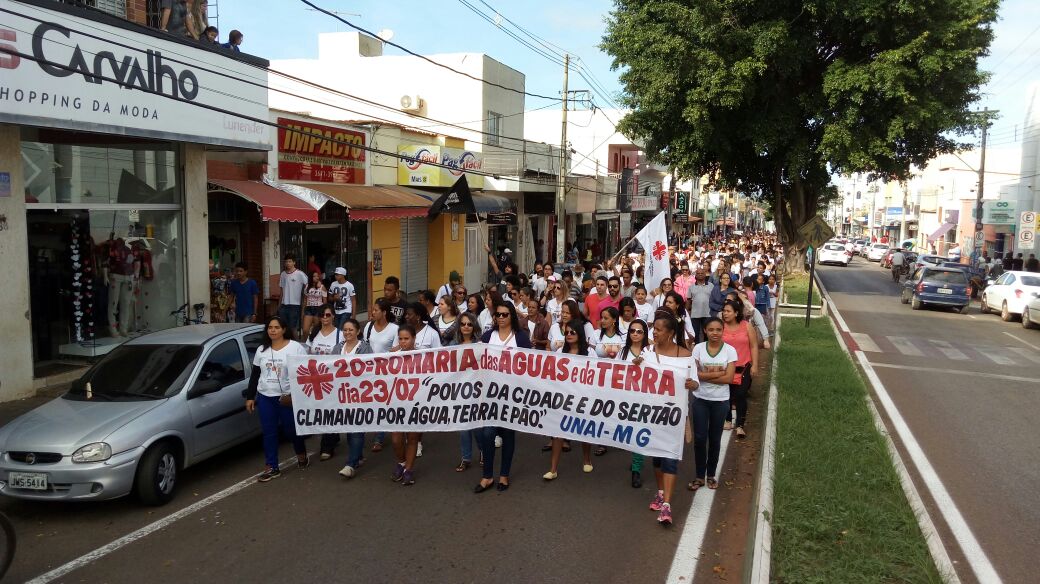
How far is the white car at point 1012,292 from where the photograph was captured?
21375mm

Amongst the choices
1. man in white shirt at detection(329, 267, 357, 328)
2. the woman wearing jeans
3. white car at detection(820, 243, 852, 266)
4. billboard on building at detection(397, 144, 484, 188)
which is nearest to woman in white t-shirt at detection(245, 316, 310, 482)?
the woman wearing jeans

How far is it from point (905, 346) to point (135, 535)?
614 inches

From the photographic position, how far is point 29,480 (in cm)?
610

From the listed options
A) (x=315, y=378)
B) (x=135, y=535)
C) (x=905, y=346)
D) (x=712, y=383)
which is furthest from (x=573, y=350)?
(x=905, y=346)

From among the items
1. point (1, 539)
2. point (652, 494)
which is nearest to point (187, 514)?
point (1, 539)

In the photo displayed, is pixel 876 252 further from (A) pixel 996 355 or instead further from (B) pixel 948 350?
(A) pixel 996 355

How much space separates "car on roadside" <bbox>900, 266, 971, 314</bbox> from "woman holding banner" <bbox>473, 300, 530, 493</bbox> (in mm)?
21639

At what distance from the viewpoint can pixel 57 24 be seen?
9.70 m

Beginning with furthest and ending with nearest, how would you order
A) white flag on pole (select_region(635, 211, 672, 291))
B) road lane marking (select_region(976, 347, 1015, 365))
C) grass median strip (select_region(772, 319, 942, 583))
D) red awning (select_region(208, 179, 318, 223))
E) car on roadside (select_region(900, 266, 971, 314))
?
1. car on roadside (select_region(900, 266, 971, 314))
2. road lane marking (select_region(976, 347, 1015, 365))
3. white flag on pole (select_region(635, 211, 672, 291))
4. red awning (select_region(208, 179, 318, 223))
5. grass median strip (select_region(772, 319, 942, 583))

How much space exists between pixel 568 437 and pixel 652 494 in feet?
2.93

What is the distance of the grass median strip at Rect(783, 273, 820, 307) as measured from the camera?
25.0 meters

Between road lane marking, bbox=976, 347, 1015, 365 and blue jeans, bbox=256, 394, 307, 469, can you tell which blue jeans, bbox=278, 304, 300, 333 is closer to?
blue jeans, bbox=256, 394, 307, 469

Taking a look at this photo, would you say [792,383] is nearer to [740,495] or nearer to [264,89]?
[740,495]

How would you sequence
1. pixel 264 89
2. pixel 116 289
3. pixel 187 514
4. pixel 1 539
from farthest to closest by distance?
pixel 264 89
pixel 116 289
pixel 187 514
pixel 1 539
